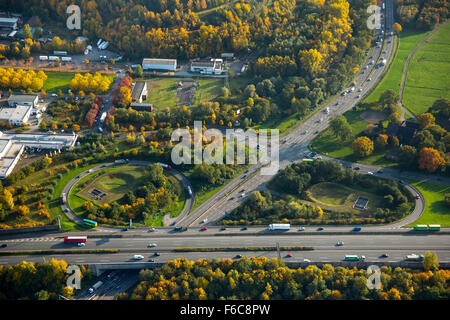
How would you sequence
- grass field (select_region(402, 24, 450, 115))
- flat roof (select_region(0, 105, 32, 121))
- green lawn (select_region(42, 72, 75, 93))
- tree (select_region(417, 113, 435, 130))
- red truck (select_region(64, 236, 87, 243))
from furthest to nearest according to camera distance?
green lawn (select_region(42, 72, 75, 93)), grass field (select_region(402, 24, 450, 115)), flat roof (select_region(0, 105, 32, 121)), tree (select_region(417, 113, 435, 130)), red truck (select_region(64, 236, 87, 243))

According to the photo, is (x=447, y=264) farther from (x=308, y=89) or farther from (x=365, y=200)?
(x=308, y=89)

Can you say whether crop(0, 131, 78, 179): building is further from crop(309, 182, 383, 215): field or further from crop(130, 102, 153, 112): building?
crop(309, 182, 383, 215): field

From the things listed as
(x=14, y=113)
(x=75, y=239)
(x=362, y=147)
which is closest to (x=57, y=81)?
(x=14, y=113)

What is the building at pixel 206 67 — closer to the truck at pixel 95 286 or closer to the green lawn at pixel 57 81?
the green lawn at pixel 57 81

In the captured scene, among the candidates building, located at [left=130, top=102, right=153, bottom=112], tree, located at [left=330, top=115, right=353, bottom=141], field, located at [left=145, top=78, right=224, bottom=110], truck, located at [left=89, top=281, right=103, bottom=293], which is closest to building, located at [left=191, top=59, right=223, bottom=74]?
field, located at [left=145, top=78, right=224, bottom=110]

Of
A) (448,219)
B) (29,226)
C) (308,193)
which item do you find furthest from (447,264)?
(29,226)

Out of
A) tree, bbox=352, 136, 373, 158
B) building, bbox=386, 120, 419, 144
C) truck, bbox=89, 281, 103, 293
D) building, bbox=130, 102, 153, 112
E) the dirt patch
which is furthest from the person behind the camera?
the dirt patch

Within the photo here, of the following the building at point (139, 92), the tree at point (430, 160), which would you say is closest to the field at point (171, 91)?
the building at point (139, 92)
